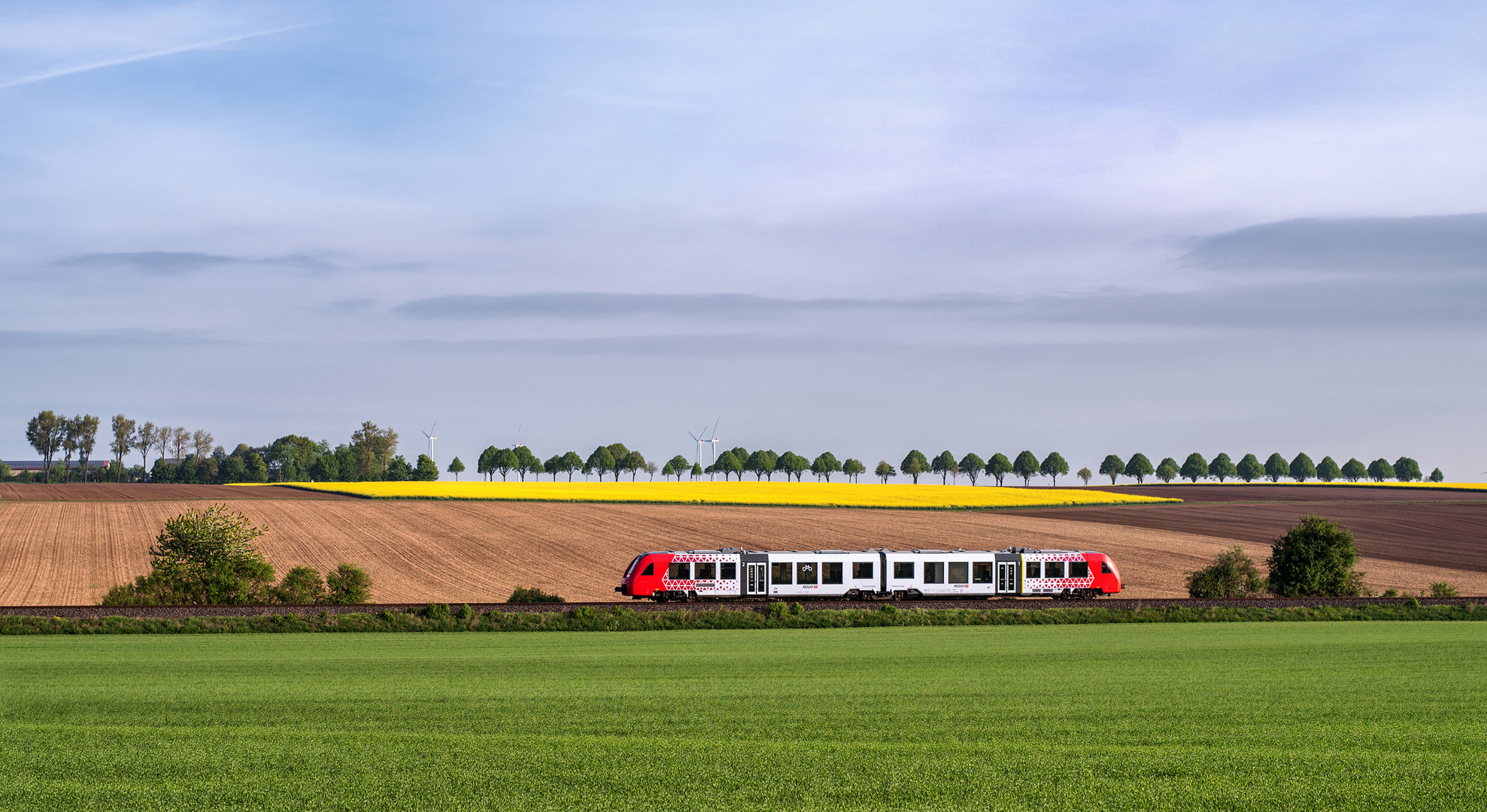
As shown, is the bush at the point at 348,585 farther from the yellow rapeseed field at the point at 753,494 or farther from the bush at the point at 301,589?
the yellow rapeseed field at the point at 753,494

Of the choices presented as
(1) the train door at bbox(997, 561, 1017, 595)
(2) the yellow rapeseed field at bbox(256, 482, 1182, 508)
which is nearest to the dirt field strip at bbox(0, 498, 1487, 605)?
(2) the yellow rapeseed field at bbox(256, 482, 1182, 508)

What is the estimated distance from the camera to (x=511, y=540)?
231 ft

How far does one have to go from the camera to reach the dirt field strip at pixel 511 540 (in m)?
54.4

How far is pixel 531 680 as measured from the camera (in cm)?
2008

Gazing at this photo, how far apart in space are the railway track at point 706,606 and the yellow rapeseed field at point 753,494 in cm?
5573

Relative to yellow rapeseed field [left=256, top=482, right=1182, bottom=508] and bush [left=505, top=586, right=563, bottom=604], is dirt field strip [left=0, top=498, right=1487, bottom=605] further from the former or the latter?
yellow rapeseed field [left=256, top=482, right=1182, bottom=508]

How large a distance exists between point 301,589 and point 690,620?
17.5 meters

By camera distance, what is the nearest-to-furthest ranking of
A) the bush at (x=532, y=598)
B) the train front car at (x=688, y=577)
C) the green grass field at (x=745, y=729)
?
1. the green grass field at (x=745, y=729)
2. the bush at (x=532, y=598)
3. the train front car at (x=688, y=577)

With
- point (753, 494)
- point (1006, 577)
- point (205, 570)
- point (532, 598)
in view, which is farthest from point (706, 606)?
point (753, 494)

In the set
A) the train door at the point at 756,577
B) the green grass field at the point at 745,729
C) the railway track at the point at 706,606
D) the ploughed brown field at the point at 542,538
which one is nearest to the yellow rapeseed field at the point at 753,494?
the ploughed brown field at the point at 542,538

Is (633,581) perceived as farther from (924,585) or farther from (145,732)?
(145,732)

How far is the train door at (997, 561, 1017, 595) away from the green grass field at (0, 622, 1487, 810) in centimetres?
1867

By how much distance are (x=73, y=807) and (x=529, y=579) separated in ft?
149

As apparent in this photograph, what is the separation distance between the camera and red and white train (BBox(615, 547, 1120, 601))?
142ft
